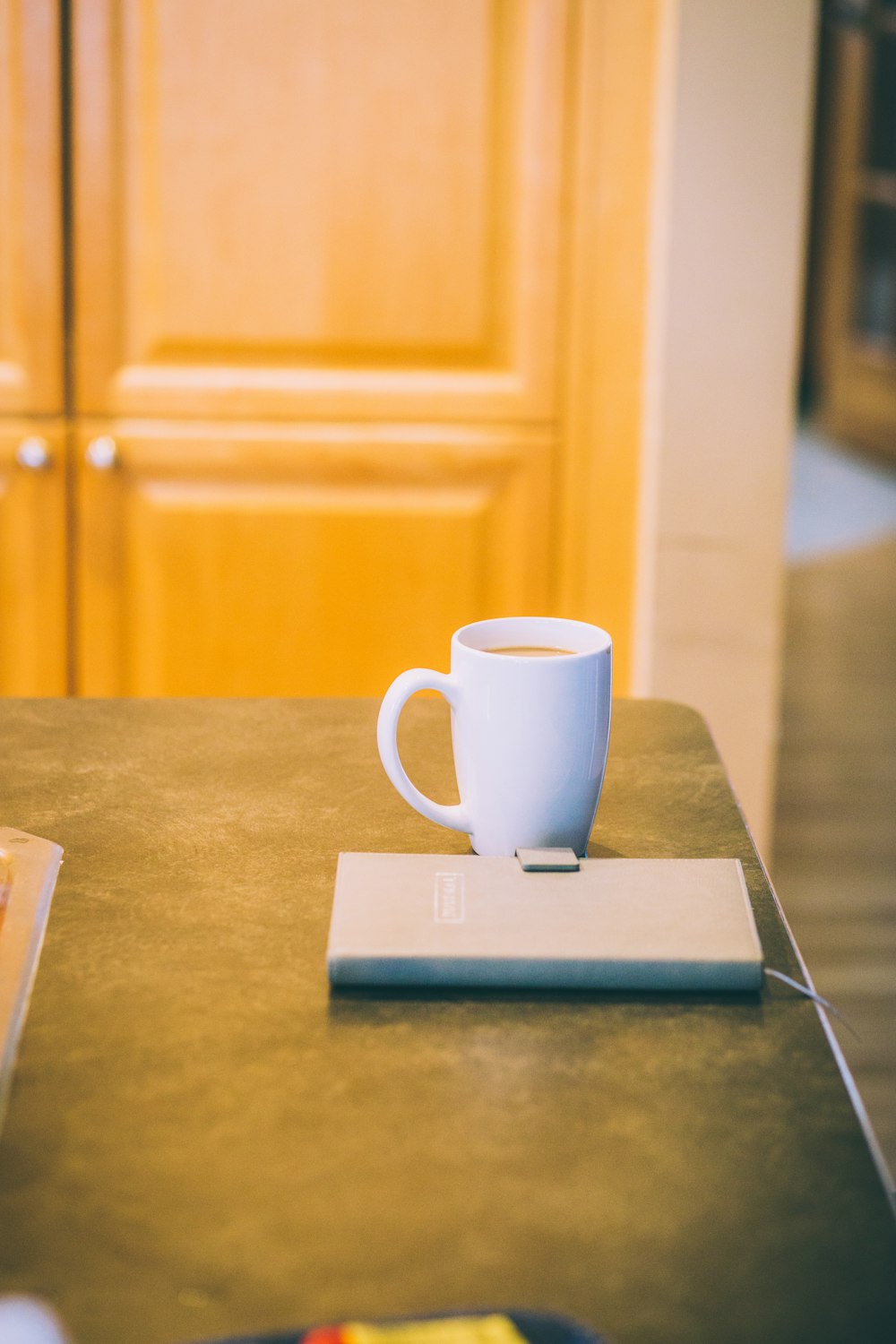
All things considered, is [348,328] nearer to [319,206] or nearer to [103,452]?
[319,206]

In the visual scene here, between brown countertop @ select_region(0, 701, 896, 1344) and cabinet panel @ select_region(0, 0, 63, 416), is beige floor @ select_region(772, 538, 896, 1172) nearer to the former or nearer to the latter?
brown countertop @ select_region(0, 701, 896, 1344)

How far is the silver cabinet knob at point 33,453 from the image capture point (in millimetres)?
1867

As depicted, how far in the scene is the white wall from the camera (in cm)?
174

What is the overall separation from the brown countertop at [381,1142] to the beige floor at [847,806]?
2.18ft

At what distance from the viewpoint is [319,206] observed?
6.05ft

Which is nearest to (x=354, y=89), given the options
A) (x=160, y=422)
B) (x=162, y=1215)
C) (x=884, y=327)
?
(x=160, y=422)

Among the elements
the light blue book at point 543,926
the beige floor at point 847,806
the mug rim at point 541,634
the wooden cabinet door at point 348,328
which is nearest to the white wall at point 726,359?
the wooden cabinet door at point 348,328

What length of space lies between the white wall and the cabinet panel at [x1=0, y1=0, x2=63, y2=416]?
0.77 metres

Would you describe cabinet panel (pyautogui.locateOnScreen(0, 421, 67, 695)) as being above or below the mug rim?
below

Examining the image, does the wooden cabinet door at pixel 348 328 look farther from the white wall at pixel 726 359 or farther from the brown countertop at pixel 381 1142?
the brown countertop at pixel 381 1142

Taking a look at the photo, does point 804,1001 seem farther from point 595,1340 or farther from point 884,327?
point 884,327

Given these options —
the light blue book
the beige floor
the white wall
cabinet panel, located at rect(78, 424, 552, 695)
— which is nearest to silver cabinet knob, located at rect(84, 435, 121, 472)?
cabinet panel, located at rect(78, 424, 552, 695)

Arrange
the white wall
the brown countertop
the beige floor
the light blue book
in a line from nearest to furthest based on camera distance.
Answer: the brown countertop → the light blue book → the white wall → the beige floor

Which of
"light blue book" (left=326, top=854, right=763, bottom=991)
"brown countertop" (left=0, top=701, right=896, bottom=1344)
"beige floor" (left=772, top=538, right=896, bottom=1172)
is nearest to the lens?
"brown countertop" (left=0, top=701, right=896, bottom=1344)
